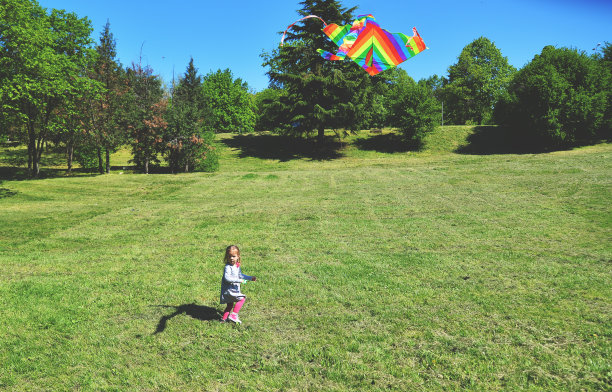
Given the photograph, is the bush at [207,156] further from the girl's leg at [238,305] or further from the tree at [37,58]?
the girl's leg at [238,305]

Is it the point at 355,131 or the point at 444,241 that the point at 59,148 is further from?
the point at 444,241

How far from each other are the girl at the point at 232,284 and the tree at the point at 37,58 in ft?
70.0

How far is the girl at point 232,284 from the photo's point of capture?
6.82 metres

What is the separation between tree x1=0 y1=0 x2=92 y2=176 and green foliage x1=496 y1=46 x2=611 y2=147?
143ft

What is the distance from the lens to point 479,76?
197 feet

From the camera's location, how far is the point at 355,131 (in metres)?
44.5

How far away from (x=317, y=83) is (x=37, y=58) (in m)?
24.8

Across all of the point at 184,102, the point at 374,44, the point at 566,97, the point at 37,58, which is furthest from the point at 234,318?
the point at 566,97

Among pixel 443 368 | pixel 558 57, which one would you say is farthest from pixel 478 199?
pixel 558 57

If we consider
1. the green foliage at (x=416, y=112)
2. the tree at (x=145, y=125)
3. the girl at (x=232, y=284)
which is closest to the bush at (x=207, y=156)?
the tree at (x=145, y=125)

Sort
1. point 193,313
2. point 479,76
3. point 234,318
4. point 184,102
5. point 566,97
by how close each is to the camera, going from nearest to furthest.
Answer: point 234,318 → point 193,313 → point 566,97 → point 184,102 → point 479,76

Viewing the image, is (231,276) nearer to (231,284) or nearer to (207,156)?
(231,284)

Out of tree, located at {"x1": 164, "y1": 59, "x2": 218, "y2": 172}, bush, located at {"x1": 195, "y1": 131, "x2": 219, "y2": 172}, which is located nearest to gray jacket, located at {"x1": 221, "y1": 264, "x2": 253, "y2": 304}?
tree, located at {"x1": 164, "y1": 59, "x2": 218, "y2": 172}

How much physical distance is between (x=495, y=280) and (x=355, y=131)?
37393mm
